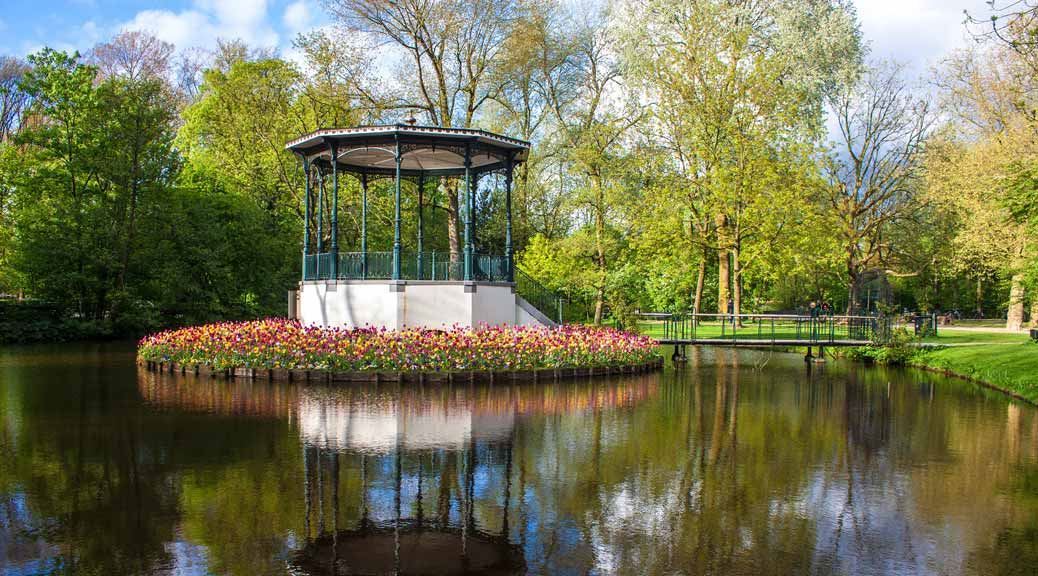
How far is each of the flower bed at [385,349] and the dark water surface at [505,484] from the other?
6.27 ft

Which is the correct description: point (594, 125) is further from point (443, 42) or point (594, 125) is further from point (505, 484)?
point (505, 484)

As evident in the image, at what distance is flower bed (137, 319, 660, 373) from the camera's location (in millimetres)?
17594

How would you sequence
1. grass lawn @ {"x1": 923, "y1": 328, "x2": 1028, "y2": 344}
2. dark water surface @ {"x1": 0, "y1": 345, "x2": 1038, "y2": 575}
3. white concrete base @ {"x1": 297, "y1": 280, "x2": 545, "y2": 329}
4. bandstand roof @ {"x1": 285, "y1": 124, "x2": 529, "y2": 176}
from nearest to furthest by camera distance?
dark water surface @ {"x1": 0, "y1": 345, "x2": 1038, "y2": 575} < bandstand roof @ {"x1": 285, "y1": 124, "x2": 529, "y2": 176} < white concrete base @ {"x1": 297, "y1": 280, "x2": 545, "y2": 329} < grass lawn @ {"x1": 923, "y1": 328, "x2": 1028, "y2": 344}

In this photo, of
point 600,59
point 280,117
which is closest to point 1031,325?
point 600,59

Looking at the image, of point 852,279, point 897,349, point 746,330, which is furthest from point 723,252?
point 897,349

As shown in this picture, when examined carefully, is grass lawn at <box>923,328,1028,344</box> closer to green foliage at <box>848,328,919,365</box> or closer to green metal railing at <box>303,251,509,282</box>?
green foliage at <box>848,328,919,365</box>

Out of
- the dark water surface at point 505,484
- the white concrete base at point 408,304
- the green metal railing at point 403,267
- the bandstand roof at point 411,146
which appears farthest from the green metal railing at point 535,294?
the dark water surface at point 505,484

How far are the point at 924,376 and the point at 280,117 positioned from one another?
94.6 ft

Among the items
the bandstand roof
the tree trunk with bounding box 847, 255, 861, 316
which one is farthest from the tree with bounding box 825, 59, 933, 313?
the bandstand roof

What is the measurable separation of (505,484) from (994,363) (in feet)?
56.9

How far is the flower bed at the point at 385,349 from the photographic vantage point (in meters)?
17.6

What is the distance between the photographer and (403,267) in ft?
74.9

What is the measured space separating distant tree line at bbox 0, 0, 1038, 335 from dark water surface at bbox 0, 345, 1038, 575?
2052 centimetres

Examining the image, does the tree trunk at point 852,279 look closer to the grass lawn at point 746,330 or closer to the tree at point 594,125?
the grass lawn at point 746,330
